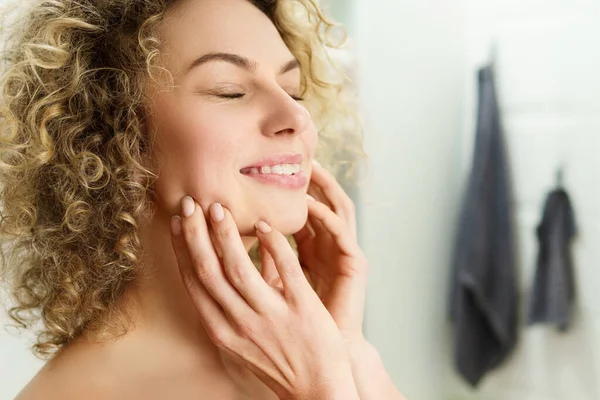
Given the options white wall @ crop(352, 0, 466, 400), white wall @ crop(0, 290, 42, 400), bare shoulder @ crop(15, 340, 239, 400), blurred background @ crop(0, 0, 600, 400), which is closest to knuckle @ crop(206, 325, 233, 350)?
bare shoulder @ crop(15, 340, 239, 400)

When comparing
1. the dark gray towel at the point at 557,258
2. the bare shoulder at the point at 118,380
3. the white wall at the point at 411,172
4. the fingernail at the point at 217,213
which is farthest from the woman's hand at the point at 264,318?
the dark gray towel at the point at 557,258

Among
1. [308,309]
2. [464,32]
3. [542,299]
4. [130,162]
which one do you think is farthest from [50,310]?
[464,32]

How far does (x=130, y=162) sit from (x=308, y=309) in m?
0.30

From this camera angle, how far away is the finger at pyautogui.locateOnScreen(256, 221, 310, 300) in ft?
2.60

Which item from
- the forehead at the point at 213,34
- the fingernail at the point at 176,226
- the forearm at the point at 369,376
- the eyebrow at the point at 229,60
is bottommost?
the forearm at the point at 369,376

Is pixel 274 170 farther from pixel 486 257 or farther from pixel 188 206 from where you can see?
pixel 486 257

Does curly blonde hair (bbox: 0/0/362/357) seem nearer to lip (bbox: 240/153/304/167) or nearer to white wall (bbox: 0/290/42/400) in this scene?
lip (bbox: 240/153/304/167)

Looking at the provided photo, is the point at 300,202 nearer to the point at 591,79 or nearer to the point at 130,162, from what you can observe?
the point at 130,162

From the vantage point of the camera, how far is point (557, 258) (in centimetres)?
178

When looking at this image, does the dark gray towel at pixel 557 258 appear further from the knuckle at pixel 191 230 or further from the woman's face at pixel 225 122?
the knuckle at pixel 191 230

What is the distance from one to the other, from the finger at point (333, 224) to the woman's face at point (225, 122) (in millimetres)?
137

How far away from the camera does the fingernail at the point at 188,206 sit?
2.61ft

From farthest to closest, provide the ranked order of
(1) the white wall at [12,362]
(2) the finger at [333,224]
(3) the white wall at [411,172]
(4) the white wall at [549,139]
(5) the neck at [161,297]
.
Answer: (3) the white wall at [411,172] < (4) the white wall at [549,139] < (1) the white wall at [12,362] < (2) the finger at [333,224] < (5) the neck at [161,297]

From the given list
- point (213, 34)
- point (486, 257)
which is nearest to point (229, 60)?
point (213, 34)
